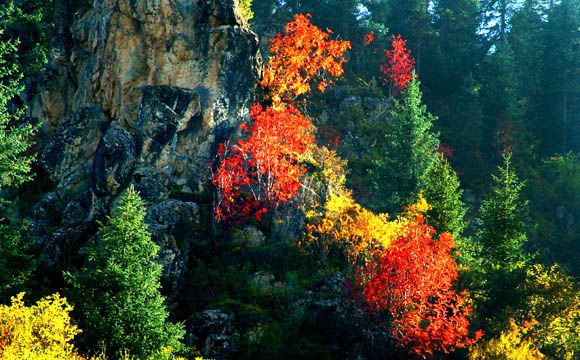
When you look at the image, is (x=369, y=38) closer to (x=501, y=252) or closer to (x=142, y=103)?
(x=142, y=103)

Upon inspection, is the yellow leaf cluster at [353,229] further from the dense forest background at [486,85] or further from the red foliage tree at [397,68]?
the red foliage tree at [397,68]

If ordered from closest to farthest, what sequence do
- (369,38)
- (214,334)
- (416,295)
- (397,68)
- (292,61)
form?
(416,295) → (214,334) → (292,61) → (397,68) → (369,38)

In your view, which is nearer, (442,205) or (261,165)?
(442,205)

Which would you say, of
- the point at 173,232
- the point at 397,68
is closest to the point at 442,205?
the point at 173,232

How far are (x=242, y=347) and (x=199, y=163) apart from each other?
14.7 metres

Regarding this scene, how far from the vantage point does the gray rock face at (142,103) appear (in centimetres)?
3272

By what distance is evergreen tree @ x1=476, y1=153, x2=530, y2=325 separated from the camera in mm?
26875

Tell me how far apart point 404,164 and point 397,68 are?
19325mm

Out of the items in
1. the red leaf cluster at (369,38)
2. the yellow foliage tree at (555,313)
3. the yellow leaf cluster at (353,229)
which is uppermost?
the red leaf cluster at (369,38)

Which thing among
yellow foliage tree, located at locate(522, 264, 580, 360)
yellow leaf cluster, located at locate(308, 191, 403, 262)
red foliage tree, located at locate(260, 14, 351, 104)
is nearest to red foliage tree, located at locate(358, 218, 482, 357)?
yellow foliage tree, located at locate(522, 264, 580, 360)

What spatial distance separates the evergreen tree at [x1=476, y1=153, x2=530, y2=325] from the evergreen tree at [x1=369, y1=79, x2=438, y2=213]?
851 cm

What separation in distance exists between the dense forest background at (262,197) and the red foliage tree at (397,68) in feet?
1.32

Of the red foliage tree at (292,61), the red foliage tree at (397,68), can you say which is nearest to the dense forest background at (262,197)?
Result: the red foliage tree at (292,61)

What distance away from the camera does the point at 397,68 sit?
56781mm
